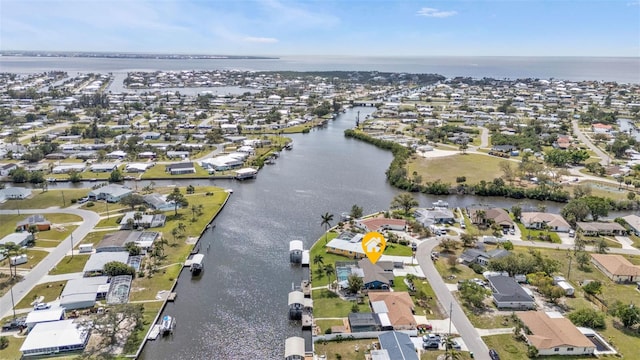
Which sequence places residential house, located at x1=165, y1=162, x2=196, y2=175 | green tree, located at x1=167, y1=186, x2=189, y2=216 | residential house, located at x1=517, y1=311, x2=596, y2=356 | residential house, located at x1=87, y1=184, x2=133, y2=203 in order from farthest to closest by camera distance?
residential house, located at x1=165, y1=162, x2=196, y2=175, residential house, located at x1=87, y1=184, x2=133, y2=203, green tree, located at x1=167, y1=186, x2=189, y2=216, residential house, located at x1=517, y1=311, x2=596, y2=356

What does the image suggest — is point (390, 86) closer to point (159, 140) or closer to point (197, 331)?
point (159, 140)

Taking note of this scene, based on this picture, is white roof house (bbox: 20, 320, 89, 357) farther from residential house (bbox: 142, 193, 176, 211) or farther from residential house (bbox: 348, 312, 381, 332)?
residential house (bbox: 142, 193, 176, 211)

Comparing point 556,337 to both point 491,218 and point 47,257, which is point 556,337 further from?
point 47,257

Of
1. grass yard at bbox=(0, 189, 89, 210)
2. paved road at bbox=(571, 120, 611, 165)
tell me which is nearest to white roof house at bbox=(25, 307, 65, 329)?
grass yard at bbox=(0, 189, 89, 210)

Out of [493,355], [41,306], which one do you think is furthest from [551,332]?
[41,306]

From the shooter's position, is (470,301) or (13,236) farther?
(13,236)

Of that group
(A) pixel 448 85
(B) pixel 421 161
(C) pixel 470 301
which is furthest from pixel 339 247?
(A) pixel 448 85
